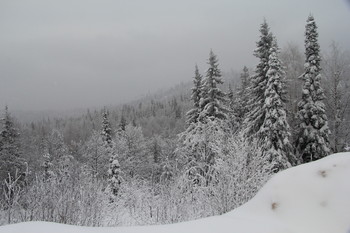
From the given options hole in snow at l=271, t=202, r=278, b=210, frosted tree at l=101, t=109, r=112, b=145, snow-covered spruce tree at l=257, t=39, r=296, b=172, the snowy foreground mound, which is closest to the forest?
snow-covered spruce tree at l=257, t=39, r=296, b=172

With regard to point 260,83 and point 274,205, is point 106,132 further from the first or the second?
point 274,205

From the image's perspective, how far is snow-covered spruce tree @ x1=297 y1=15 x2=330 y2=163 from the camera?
2245 centimetres

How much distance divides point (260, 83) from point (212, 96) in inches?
174

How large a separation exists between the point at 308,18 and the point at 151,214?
2203 centimetres

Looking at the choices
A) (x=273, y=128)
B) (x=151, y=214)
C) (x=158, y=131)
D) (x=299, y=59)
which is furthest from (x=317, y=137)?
(x=158, y=131)

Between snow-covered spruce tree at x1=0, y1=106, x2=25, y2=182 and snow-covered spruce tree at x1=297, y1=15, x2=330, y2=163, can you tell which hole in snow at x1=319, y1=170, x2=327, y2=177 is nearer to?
snow-covered spruce tree at x1=297, y1=15, x2=330, y2=163

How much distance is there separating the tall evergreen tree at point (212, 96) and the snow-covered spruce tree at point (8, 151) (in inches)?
731

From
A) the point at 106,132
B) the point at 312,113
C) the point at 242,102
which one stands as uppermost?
the point at 242,102

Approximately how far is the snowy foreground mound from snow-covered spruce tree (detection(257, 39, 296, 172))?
60.2 ft

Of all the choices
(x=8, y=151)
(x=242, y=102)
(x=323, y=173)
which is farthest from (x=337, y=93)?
(x=8, y=151)

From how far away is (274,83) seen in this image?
21531 mm

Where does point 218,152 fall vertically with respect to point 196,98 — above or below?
below

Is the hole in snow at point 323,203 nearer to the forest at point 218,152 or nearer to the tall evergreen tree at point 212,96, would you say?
the forest at point 218,152

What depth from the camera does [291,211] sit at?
2797 mm
